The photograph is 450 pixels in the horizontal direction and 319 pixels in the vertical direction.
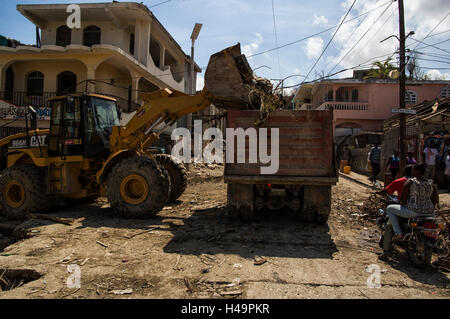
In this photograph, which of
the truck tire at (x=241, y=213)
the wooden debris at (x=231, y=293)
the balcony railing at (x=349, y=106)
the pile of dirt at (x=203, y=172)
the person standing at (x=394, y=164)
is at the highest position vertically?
the balcony railing at (x=349, y=106)

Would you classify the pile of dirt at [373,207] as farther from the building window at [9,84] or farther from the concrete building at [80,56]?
the building window at [9,84]

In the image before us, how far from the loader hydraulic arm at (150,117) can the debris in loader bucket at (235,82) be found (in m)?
0.94

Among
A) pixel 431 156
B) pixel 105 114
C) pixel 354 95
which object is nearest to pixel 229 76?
pixel 105 114

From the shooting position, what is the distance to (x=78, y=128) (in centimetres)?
707

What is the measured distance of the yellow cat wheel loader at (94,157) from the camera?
6.31m

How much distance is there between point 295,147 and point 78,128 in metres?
5.10

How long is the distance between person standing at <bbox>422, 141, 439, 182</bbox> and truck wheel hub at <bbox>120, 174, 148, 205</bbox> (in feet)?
35.3

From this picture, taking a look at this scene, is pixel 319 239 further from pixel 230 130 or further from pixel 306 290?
pixel 230 130

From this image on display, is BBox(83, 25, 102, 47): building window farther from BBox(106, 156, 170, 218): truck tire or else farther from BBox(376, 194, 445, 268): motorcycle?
BBox(376, 194, 445, 268): motorcycle

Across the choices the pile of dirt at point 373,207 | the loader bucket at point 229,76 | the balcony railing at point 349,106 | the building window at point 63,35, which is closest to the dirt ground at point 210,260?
the pile of dirt at point 373,207

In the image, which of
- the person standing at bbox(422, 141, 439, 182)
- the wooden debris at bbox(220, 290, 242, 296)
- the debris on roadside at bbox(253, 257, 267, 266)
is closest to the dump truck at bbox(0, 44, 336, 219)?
the debris on roadside at bbox(253, 257, 267, 266)

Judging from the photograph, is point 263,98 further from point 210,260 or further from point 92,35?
point 92,35
